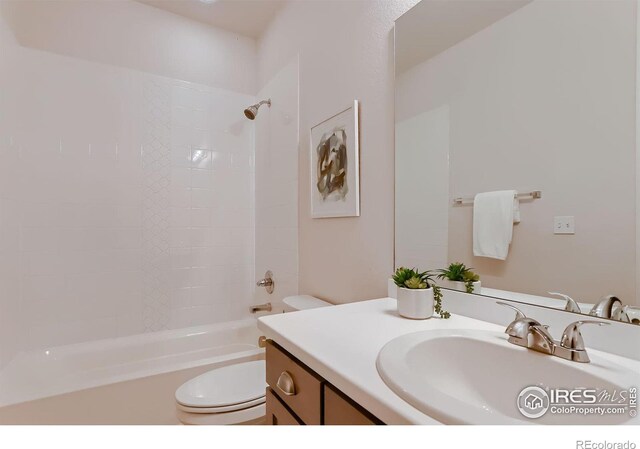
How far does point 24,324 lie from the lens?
1.71 meters

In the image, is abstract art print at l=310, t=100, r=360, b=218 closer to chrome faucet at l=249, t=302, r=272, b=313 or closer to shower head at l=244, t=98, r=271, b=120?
shower head at l=244, t=98, r=271, b=120

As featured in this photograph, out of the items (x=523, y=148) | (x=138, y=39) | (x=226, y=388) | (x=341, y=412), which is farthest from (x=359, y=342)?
(x=138, y=39)

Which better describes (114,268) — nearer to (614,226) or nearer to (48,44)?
(48,44)

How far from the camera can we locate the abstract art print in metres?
1.39

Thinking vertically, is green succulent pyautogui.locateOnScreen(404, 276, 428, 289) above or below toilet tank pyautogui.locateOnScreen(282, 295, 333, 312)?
above

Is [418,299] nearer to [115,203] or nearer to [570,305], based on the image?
[570,305]

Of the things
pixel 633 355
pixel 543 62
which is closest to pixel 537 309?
pixel 633 355

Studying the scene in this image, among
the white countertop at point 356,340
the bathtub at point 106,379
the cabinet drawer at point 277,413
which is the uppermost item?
the white countertop at point 356,340

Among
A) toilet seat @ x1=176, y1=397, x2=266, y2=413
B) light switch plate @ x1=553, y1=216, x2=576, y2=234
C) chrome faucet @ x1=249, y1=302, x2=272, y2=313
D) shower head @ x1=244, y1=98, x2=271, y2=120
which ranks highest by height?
shower head @ x1=244, y1=98, x2=271, y2=120

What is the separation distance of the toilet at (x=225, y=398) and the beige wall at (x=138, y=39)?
186 cm

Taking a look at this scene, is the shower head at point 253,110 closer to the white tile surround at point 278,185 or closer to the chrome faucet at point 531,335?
the white tile surround at point 278,185

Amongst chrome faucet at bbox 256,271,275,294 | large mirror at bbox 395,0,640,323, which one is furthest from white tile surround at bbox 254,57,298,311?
large mirror at bbox 395,0,640,323

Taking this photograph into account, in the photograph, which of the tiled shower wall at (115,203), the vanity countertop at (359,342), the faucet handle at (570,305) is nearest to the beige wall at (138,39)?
the tiled shower wall at (115,203)

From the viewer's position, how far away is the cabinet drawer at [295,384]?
2.18 ft
